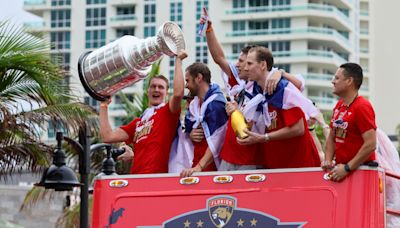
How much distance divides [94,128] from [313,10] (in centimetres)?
8210

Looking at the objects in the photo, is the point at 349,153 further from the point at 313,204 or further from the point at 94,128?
the point at 94,128

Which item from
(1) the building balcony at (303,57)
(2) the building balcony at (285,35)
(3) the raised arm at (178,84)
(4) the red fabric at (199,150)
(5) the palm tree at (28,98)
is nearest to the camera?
(3) the raised arm at (178,84)

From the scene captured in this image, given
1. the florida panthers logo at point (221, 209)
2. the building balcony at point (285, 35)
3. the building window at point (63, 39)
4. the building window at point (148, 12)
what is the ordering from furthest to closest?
the building window at point (63, 39)
the building window at point (148, 12)
the building balcony at point (285, 35)
the florida panthers logo at point (221, 209)

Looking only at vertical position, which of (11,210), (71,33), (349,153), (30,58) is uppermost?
(71,33)

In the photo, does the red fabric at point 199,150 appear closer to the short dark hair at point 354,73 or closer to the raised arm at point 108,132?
the raised arm at point 108,132

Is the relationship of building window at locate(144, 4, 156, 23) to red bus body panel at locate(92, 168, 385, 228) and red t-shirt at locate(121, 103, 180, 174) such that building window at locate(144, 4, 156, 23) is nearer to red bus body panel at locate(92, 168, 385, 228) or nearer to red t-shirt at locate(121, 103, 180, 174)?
red t-shirt at locate(121, 103, 180, 174)

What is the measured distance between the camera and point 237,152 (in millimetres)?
9734

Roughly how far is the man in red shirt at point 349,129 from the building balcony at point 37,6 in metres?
99.9

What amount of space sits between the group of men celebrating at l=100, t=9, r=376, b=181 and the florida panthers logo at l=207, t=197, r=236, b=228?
1.12 feet

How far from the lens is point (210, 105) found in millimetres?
10094

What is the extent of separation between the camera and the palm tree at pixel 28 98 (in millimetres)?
17234

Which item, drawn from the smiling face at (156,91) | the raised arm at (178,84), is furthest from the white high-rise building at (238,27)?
the raised arm at (178,84)

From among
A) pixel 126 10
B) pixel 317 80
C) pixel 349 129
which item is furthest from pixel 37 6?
pixel 349 129

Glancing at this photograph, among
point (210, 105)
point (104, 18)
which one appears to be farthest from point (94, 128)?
point (104, 18)
